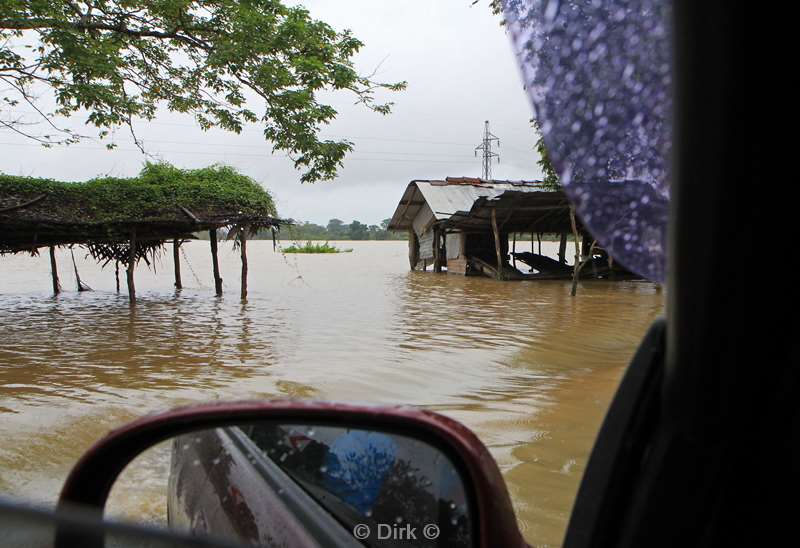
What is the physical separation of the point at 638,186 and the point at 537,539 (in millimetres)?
2805

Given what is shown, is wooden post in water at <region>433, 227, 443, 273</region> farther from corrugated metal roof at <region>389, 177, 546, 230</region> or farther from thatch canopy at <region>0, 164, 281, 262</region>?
thatch canopy at <region>0, 164, 281, 262</region>

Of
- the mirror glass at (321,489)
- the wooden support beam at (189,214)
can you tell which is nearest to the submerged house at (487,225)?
the wooden support beam at (189,214)

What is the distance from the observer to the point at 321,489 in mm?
1367

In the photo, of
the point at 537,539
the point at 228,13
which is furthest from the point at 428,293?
the point at 537,539

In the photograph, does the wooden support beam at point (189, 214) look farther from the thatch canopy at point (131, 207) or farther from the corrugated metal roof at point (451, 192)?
the corrugated metal roof at point (451, 192)

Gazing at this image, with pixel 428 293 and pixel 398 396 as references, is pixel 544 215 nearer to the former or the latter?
pixel 428 293

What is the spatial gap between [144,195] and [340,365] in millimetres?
8591

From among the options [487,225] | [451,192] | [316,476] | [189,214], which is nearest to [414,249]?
[451,192]

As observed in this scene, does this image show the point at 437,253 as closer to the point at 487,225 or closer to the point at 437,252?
the point at 437,252

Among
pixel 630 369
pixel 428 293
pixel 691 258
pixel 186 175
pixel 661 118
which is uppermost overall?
pixel 186 175

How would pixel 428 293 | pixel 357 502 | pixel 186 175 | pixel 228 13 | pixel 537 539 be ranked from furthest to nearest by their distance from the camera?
pixel 428 293 < pixel 186 175 < pixel 228 13 < pixel 537 539 < pixel 357 502

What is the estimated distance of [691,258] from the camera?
57 centimetres

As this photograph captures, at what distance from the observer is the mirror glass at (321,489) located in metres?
1.16

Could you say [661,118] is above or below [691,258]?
above
